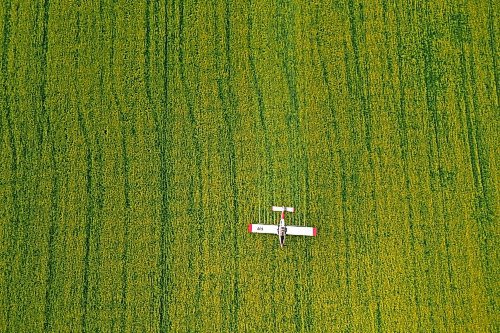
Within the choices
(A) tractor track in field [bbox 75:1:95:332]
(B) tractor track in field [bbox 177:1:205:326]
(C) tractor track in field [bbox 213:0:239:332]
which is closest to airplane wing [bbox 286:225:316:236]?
(C) tractor track in field [bbox 213:0:239:332]

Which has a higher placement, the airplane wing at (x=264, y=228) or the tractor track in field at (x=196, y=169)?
the tractor track in field at (x=196, y=169)

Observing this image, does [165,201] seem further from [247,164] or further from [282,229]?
[282,229]

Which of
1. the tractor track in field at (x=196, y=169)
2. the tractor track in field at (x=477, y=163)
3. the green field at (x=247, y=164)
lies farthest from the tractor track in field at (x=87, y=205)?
the tractor track in field at (x=477, y=163)

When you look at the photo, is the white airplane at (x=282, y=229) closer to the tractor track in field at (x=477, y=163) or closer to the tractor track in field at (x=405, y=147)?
the tractor track in field at (x=405, y=147)

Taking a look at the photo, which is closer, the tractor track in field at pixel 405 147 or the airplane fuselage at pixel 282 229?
the airplane fuselage at pixel 282 229

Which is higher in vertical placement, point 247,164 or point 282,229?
point 247,164

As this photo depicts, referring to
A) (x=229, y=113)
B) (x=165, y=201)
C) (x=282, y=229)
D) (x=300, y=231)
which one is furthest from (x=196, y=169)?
(x=300, y=231)
